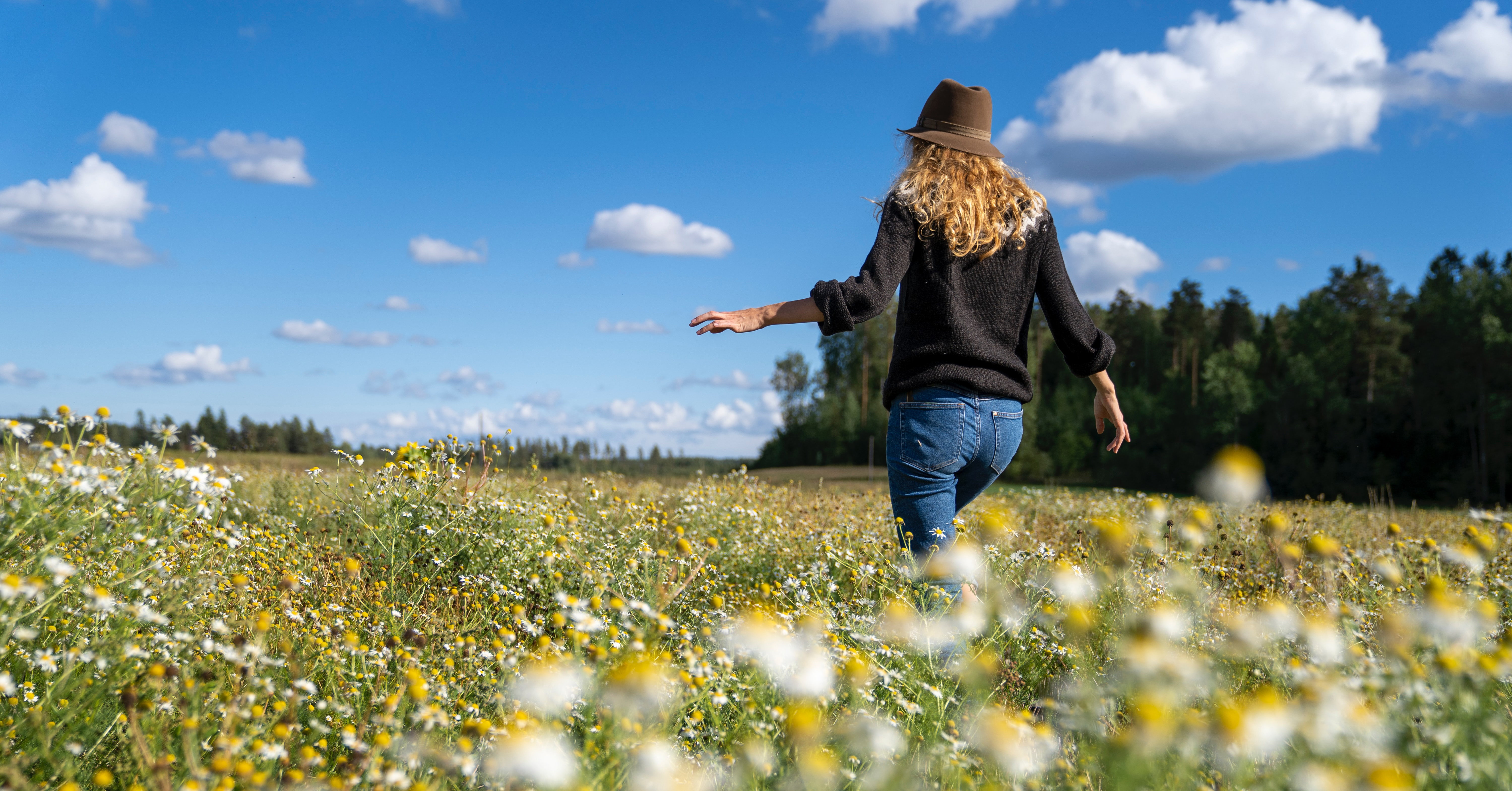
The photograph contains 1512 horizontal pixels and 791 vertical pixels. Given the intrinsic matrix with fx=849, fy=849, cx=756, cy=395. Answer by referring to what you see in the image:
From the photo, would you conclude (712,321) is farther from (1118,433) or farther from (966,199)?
A: (1118,433)

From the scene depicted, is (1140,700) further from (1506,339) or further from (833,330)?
(1506,339)

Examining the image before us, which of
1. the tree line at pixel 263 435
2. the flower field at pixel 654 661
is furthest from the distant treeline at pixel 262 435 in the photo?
the flower field at pixel 654 661

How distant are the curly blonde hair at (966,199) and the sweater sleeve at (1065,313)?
156 millimetres

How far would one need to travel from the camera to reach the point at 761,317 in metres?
3.23

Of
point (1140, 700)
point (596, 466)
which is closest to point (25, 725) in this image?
point (1140, 700)

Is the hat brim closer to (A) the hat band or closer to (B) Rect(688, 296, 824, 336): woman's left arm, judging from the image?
(A) the hat band

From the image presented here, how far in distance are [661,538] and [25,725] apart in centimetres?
372

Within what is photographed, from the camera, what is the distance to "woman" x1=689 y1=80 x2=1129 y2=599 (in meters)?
3.39

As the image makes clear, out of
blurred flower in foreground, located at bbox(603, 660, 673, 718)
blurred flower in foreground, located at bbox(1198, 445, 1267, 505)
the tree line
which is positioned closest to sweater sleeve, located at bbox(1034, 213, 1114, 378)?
blurred flower in foreground, located at bbox(1198, 445, 1267, 505)

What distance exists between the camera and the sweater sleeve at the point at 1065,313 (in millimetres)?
3793

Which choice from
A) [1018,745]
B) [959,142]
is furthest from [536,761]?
[959,142]

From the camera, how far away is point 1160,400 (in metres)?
50.2

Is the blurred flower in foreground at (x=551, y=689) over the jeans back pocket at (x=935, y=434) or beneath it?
beneath

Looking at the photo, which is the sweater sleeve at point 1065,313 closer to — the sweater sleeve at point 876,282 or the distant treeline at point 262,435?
the sweater sleeve at point 876,282
